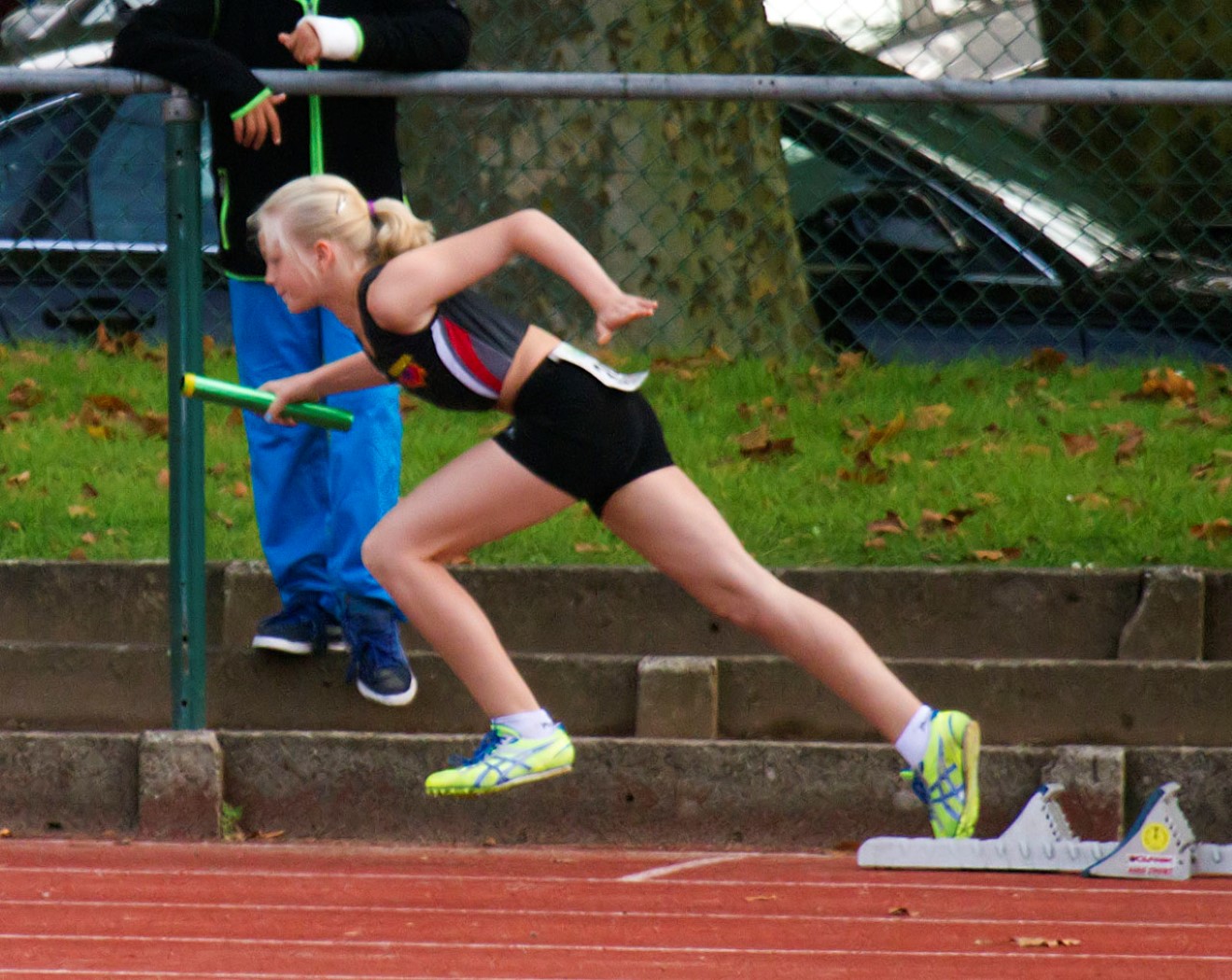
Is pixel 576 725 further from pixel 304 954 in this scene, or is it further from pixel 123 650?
pixel 304 954

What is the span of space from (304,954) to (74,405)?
4412mm

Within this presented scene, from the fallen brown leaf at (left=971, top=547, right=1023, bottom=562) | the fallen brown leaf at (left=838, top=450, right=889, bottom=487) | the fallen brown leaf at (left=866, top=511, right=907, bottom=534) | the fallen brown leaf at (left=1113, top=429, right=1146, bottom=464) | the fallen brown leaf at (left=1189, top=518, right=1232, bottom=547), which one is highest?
the fallen brown leaf at (left=1113, top=429, right=1146, bottom=464)

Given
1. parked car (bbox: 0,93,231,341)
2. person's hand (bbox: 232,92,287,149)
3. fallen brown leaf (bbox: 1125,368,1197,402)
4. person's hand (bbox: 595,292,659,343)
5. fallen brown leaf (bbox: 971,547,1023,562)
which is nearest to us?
person's hand (bbox: 595,292,659,343)

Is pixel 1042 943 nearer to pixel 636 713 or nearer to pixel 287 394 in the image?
pixel 636 713

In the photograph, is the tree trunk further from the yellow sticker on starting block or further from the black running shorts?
the yellow sticker on starting block

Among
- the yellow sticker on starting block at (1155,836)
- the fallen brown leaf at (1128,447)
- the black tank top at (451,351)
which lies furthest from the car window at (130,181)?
the yellow sticker on starting block at (1155,836)

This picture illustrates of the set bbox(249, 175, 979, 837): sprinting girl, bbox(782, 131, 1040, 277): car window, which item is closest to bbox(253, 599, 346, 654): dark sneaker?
bbox(249, 175, 979, 837): sprinting girl

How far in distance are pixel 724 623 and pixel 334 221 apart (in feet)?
6.51

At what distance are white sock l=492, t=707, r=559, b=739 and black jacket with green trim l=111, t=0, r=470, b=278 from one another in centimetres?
154

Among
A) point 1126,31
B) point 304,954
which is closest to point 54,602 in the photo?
point 304,954

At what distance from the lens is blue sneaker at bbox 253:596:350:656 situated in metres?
5.73

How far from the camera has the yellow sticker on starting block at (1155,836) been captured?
486 centimetres

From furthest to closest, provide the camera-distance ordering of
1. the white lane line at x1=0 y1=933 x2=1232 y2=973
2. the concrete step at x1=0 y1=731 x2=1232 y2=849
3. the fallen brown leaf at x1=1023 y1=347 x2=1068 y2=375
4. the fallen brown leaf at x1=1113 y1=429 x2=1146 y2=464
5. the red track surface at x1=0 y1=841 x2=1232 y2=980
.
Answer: the fallen brown leaf at x1=1023 y1=347 x2=1068 y2=375, the fallen brown leaf at x1=1113 y1=429 x2=1146 y2=464, the concrete step at x1=0 y1=731 x2=1232 y2=849, the white lane line at x1=0 y1=933 x2=1232 y2=973, the red track surface at x1=0 y1=841 x2=1232 y2=980

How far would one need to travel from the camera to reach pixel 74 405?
816 cm
